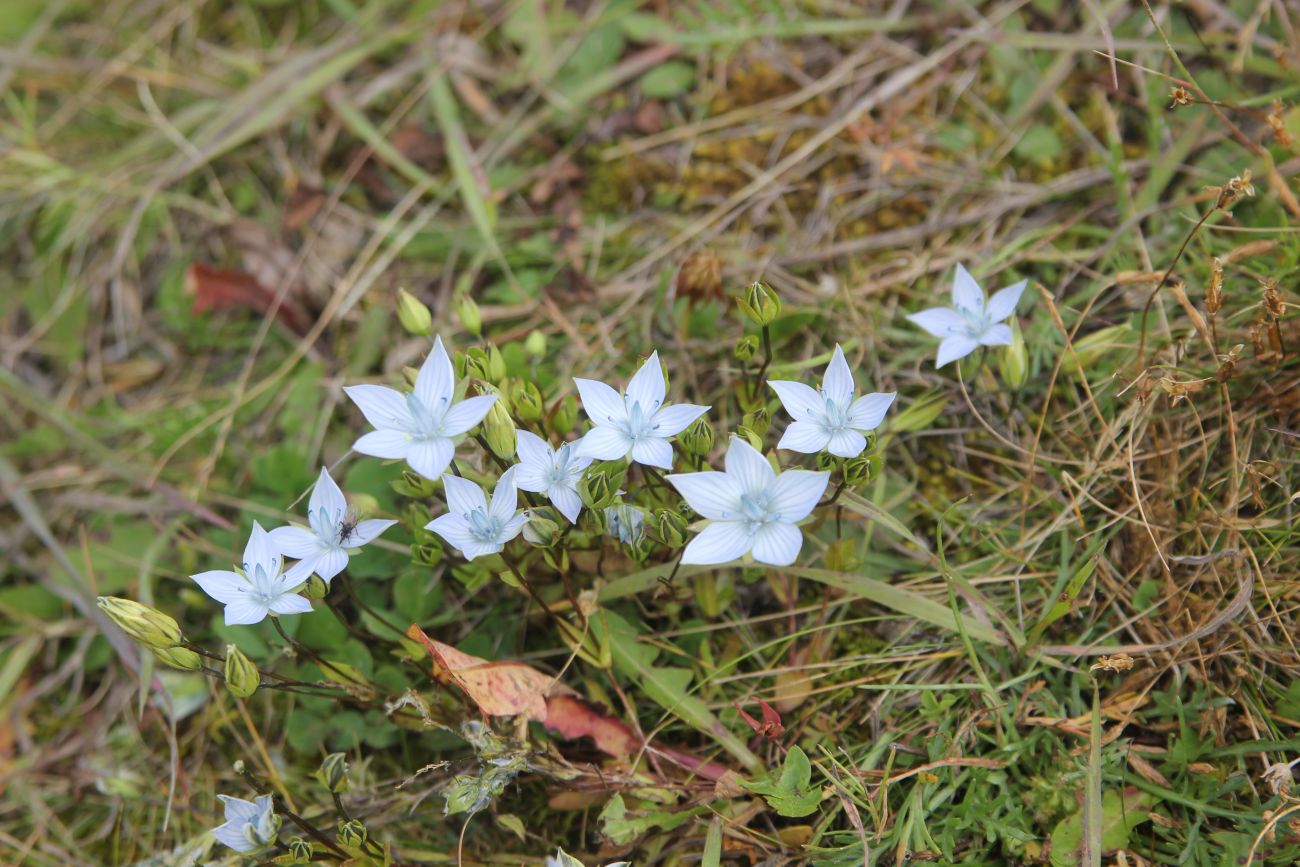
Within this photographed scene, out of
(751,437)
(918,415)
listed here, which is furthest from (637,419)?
(918,415)

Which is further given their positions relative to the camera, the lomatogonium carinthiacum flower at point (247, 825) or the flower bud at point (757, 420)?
the flower bud at point (757, 420)

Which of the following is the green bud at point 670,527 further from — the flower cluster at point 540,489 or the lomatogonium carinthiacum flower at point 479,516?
the lomatogonium carinthiacum flower at point 479,516

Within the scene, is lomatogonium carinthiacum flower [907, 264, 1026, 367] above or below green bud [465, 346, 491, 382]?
below

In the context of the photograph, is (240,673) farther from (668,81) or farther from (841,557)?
(668,81)

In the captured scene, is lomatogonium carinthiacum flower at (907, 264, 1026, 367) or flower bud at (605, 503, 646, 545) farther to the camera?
lomatogonium carinthiacum flower at (907, 264, 1026, 367)

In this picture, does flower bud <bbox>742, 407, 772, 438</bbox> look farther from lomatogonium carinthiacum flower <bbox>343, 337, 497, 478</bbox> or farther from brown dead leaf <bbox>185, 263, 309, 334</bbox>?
brown dead leaf <bbox>185, 263, 309, 334</bbox>

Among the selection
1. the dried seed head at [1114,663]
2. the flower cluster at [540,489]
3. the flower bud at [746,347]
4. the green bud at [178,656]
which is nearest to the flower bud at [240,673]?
the flower cluster at [540,489]

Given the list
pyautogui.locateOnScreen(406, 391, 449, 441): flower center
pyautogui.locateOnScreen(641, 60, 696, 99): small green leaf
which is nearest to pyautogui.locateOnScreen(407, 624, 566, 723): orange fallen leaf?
pyautogui.locateOnScreen(406, 391, 449, 441): flower center
